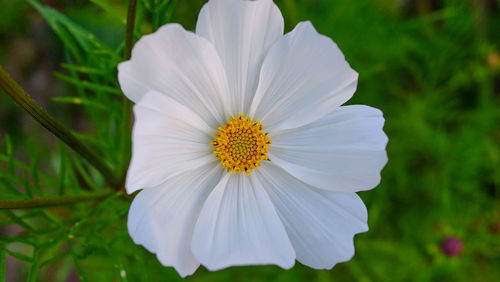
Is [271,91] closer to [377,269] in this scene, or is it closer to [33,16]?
[377,269]

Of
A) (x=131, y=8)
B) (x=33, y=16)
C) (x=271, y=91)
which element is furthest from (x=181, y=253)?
(x=33, y=16)

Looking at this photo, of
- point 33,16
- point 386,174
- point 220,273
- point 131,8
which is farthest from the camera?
point 33,16

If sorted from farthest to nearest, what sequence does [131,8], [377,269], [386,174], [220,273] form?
1. [386,174]
2. [377,269]
3. [220,273]
4. [131,8]

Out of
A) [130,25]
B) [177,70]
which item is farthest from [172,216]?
[130,25]

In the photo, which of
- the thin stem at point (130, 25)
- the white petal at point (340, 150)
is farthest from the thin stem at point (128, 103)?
the white petal at point (340, 150)

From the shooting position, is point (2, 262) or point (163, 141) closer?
point (163, 141)

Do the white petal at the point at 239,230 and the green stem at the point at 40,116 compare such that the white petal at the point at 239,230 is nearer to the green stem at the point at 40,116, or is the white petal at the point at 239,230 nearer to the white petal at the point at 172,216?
the white petal at the point at 172,216

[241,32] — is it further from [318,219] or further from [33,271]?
[33,271]

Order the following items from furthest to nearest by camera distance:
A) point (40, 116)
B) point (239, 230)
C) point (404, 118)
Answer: point (404, 118)
point (239, 230)
point (40, 116)
